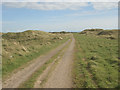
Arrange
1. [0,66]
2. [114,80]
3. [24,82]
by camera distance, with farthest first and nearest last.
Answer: [0,66], [24,82], [114,80]

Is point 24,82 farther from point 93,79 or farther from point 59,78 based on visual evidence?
point 93,79

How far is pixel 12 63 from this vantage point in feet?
55.4

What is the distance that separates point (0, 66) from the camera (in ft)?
51.7

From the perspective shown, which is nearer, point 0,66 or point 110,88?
point 110,88

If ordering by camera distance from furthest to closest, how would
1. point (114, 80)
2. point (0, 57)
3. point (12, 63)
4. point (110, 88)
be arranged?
point (0, 57) < point (12, 63) < point (114, 80) < point (110, 88)

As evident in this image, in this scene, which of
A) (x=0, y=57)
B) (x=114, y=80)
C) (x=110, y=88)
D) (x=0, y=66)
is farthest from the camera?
(x=0, y=57)

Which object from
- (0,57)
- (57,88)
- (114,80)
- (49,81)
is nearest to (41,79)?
(49,81)

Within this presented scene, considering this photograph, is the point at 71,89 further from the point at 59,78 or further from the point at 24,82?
the point at 24,82

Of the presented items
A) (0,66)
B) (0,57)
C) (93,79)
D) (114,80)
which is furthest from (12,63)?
(114,80)

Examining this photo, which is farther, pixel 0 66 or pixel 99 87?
pixel 0 66

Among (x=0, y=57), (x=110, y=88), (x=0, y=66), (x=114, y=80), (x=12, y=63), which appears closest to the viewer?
(x=110, y=88)

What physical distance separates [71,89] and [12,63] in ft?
35.9

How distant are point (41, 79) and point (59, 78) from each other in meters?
1.70

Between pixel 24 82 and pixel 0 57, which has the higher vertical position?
pixel 0 57
